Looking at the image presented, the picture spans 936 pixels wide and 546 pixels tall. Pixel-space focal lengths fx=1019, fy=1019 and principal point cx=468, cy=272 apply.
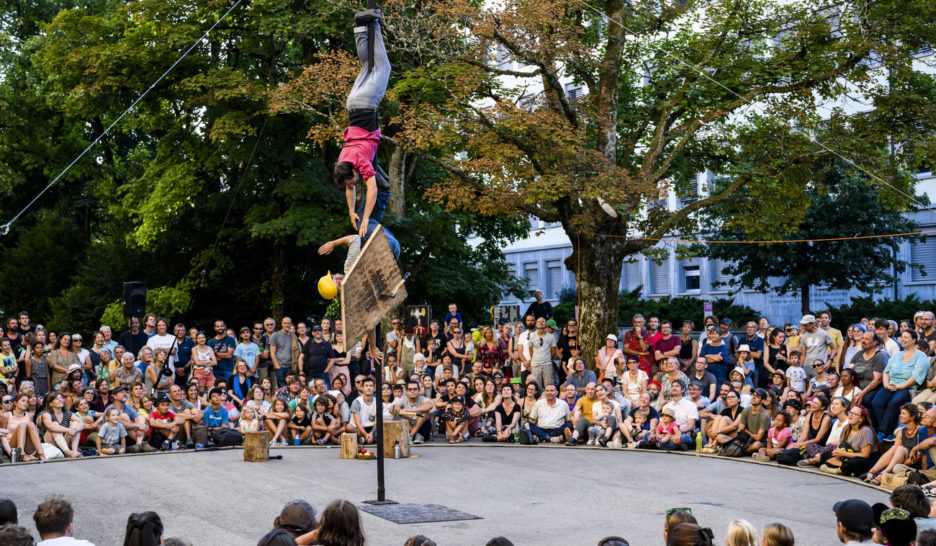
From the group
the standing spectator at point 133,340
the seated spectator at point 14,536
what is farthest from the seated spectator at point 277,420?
the seated spectator at point 14,536

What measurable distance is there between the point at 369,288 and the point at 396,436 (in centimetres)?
532

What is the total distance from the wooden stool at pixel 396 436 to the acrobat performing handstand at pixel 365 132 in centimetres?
489

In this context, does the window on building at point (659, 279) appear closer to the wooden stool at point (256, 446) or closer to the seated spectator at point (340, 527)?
the wooden stool at point (256, 446)

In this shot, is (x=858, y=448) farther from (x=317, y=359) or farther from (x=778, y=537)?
(x=317, y=359)

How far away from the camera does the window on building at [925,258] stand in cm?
3244

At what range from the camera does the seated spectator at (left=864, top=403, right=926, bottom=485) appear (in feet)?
36.7

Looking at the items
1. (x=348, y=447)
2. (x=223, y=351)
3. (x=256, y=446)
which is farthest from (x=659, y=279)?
(x=256, y=446)

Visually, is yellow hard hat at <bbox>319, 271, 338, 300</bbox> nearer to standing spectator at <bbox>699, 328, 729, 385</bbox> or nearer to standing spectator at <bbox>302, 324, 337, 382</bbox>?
standing spectator at <bbox>302, 324, 337, 382</bbox>

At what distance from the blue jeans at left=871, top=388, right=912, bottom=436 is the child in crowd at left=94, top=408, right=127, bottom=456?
10416mm

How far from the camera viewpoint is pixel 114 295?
27406 mm

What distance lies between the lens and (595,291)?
63.9 ft

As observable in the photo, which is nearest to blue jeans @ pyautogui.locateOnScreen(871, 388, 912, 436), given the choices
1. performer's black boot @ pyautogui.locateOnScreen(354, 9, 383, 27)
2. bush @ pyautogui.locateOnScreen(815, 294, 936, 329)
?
performer's black boot @ pyautogui.locateOnScreen(354, 9, 383, 27)

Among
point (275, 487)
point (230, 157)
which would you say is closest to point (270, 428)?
point (275, 487)

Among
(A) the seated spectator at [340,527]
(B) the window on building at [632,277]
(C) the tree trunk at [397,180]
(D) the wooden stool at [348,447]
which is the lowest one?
(D) the wooden stool at [348,447]
